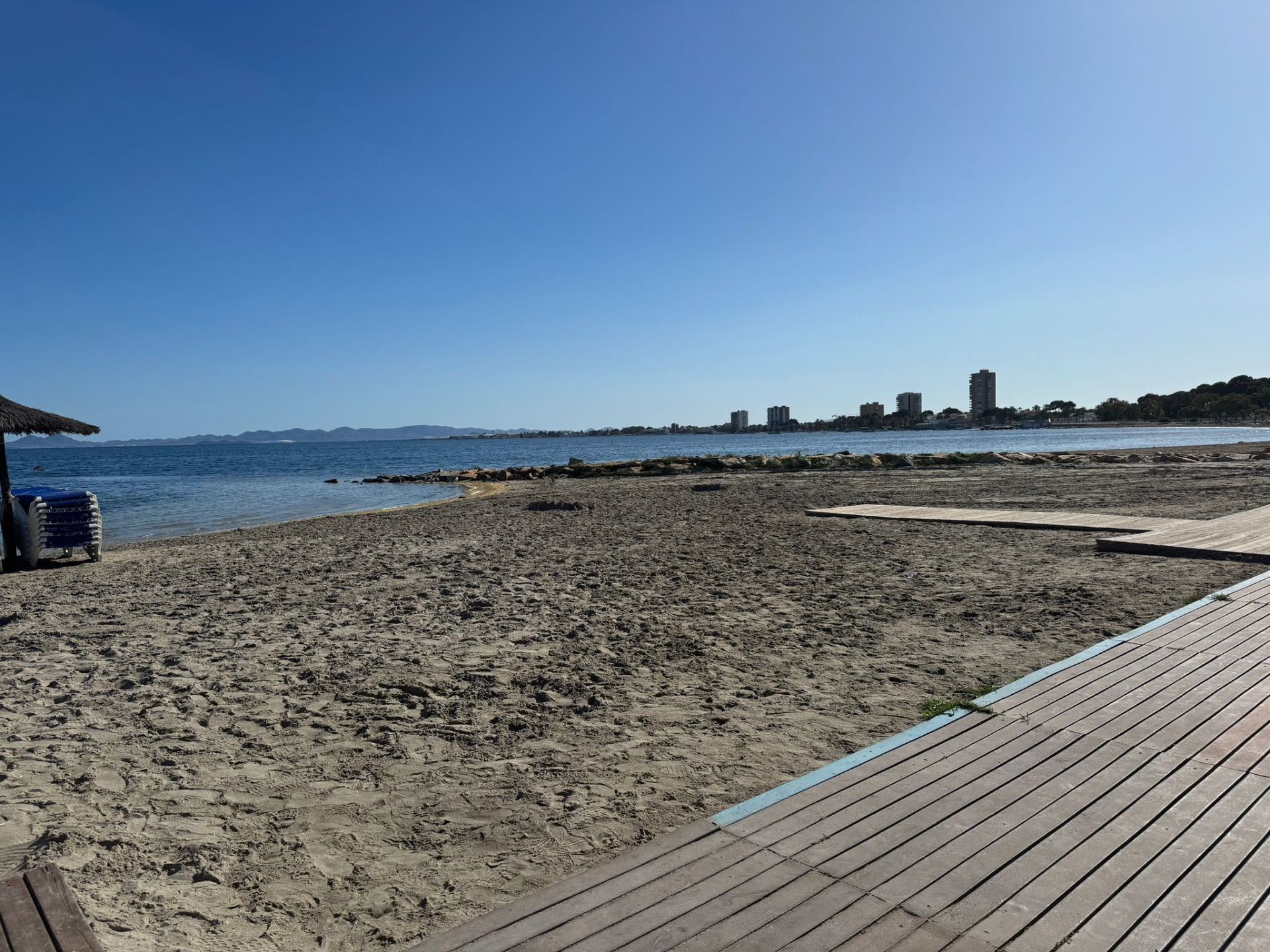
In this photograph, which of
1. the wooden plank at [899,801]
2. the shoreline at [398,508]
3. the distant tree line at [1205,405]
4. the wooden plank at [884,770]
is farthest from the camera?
the distant tree line at [1205,405]

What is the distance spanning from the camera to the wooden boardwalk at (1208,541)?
937 centimetres

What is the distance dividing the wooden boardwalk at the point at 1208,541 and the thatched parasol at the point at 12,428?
630 inches

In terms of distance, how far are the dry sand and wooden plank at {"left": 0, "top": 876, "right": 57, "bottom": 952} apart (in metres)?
0.37

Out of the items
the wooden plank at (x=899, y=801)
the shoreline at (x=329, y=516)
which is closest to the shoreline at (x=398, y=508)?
the shoreline at (x=329, y=516)

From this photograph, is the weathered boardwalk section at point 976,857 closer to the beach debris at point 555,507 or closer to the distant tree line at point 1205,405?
the beach debris at point 555,507

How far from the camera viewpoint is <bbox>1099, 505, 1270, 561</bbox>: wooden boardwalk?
9367mm

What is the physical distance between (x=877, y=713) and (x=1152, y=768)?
1496 millimetres

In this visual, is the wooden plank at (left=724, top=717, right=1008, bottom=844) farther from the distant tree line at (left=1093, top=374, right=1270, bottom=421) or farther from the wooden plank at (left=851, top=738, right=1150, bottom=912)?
the distant tree line at (left=1093, top=374, right=1270, bottom=421)

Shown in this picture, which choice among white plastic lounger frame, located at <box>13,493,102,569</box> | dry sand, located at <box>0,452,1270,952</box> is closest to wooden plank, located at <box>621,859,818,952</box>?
dry sand, located at <box>0,452,1270,952</box>

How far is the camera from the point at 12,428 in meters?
12.1

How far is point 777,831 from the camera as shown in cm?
294

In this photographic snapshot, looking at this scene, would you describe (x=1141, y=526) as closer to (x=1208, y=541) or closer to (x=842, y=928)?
(x=1208, y=541)

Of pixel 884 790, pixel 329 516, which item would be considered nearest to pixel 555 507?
pixel 329 516

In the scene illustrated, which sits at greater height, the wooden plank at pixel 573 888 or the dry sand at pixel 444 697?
the wooden plank at pixel 573 888
